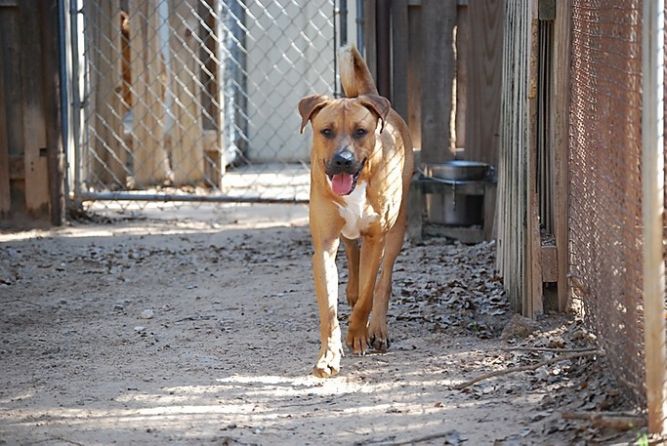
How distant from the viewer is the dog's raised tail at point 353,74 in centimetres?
598

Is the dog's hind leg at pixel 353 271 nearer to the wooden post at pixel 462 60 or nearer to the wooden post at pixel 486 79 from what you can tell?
the wooden post at pixel 486 79

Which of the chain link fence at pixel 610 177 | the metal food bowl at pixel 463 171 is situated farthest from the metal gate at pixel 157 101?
the chain link fence at pixel 610 177

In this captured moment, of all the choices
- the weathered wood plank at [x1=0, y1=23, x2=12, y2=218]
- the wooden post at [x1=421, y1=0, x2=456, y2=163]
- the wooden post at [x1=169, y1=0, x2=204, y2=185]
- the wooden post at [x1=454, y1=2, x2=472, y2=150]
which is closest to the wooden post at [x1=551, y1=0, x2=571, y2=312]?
the wooden post at [x1=454, y1=2, x2=472, y2=150]

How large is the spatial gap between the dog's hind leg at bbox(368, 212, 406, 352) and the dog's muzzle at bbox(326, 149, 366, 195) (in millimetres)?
602

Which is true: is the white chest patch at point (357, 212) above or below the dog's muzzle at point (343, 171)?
below

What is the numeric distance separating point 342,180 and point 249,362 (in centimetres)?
100

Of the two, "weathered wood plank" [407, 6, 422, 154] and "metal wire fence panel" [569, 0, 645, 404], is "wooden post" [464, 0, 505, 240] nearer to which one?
"weathered wood plank" [407, 6, 422, 154]

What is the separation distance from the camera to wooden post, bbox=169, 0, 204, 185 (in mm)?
9578

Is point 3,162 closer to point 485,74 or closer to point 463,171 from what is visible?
point 463,171

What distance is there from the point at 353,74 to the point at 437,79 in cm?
216

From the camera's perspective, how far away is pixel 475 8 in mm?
7816

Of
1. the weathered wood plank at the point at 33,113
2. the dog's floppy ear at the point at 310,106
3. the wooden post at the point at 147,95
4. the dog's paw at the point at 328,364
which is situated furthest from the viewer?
the wooden post at the point at 147,95

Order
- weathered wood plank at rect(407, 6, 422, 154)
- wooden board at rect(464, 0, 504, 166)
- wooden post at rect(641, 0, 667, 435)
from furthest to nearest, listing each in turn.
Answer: weathered wood plank at rect(407, 6, 422, 154)
wooden board at rect(464, 0, 504, 166)
wooden post at rect(641, 0, 667, 435)

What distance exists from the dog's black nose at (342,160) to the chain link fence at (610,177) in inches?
41.5
